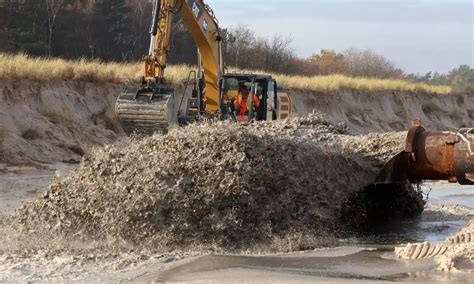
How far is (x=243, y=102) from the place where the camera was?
1691 centimetres

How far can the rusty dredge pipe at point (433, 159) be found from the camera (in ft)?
31.9

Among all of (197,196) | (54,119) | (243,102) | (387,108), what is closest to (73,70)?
(54,119)

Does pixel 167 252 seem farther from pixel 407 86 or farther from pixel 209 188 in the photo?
pixel 407 86

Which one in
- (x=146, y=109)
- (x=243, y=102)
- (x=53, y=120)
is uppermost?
(x=243, y=102)

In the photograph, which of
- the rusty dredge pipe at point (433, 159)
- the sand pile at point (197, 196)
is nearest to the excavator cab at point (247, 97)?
the rusty dredge pipe at point (433, 159)

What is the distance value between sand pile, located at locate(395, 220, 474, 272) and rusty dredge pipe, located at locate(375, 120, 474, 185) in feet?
3.17

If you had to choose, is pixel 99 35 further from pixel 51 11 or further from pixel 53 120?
pixel 53 120

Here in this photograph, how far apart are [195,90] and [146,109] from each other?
2944 mm

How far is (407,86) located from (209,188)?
42.0 m

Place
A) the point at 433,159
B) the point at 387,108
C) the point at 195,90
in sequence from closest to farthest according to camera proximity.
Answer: the point at 433,159 < the point at 195,90 < the point at 387,108

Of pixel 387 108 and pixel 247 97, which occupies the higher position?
pixel 247 97

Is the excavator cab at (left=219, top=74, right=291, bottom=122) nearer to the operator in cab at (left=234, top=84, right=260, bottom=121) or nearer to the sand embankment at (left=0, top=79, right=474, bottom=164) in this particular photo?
the operator in cab at (left=234, top=84, right=260, bottom=121)

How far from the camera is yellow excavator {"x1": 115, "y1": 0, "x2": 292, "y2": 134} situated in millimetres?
15688

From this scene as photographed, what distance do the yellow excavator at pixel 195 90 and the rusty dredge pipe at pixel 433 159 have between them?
5941 mm
